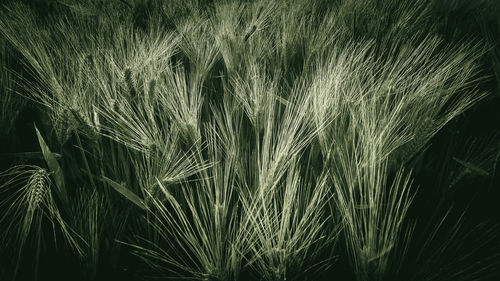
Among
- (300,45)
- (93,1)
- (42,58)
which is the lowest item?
(42,58)

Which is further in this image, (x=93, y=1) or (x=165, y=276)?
(x=93, y=1)

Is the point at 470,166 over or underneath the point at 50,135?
underneath

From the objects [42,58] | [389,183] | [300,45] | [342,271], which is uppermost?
[300,45]

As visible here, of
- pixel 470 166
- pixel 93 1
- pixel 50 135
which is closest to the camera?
pixel 470 166

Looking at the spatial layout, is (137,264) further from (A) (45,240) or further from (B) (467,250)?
(B) (467,250)

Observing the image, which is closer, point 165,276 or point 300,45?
point 165,276

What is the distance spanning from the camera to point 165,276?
1.58 ft

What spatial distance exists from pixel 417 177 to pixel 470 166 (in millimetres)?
99

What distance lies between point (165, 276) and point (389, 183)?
40cm

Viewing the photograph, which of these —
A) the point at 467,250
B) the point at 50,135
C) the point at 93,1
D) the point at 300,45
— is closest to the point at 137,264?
the point at 50,135

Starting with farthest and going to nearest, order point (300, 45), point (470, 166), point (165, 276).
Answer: point (300, 45), point (470, 166), point (165, 276)

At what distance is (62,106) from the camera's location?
60cm

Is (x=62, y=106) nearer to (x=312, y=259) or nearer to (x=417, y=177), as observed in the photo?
(x=312, y=259)

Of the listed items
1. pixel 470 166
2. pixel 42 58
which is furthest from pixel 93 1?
pixel 470 166
